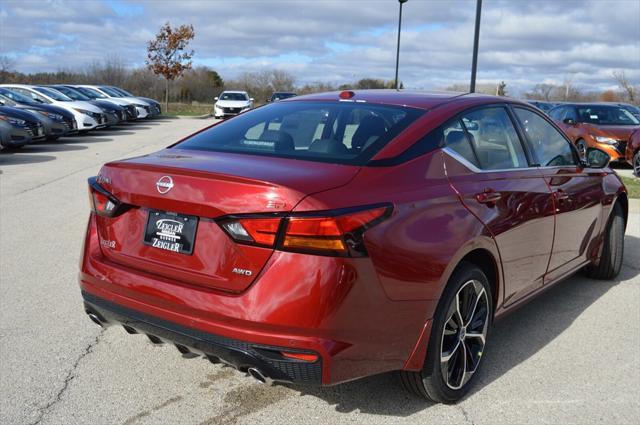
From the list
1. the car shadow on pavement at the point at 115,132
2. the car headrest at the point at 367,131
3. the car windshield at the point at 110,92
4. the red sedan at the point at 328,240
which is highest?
the car windshield at the point at 110,92

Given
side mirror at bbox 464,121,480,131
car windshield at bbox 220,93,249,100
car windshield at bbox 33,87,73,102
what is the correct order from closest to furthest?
side mirror at bbox 464,121,480,131, car windshield at bbox 33,87,73,102, car windshield at bbox 220,93,249,100

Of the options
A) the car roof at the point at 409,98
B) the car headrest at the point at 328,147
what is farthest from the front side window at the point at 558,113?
the car headrest at the point at 328,147

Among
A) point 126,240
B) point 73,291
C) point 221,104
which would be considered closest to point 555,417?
point 126,240

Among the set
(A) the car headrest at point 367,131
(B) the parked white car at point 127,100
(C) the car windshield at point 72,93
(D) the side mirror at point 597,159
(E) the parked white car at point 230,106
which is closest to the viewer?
(A) the car headrest at point 367,131

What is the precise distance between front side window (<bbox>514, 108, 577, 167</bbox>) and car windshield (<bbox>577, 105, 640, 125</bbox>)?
1245 cm

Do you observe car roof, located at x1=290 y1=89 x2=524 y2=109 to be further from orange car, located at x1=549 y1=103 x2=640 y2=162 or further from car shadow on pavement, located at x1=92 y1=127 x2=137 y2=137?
car shadow on pavement, located at x1=92 y1=127 x2=137 y2=137

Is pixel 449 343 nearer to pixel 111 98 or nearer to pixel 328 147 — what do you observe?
pixel 328 147

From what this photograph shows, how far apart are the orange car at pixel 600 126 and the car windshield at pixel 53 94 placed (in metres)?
16.2

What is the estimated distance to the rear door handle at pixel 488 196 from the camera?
354 cm

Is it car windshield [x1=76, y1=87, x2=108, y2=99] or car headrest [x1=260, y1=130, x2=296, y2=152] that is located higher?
car windshield [x1=76, y1=87, x2=108, y2=99]

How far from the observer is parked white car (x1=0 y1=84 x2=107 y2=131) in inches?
824

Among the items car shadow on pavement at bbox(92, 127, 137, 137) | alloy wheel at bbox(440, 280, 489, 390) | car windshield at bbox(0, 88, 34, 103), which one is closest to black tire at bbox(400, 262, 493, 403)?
alloy wheel at bbox(440, 280, 489, 390)

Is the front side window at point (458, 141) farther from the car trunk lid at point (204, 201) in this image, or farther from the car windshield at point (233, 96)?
the car windshield at point (233, 96)

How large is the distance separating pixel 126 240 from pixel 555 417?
2.42m
